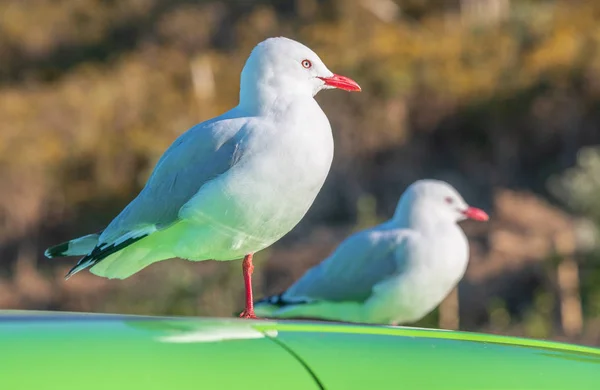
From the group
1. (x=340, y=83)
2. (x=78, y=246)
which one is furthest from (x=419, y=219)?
(x=78, y=246)

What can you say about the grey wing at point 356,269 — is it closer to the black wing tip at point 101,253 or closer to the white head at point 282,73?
the white head at point 282,73

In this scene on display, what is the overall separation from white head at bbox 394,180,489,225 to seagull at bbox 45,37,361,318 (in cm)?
225

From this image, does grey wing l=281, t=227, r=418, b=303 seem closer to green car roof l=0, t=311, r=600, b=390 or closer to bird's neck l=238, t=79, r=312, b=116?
bird's neck l=238, t=79, r=312, b=116

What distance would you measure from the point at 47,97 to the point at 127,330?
17.7 meters

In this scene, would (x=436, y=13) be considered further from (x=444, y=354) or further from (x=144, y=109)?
(x=444, y=354)

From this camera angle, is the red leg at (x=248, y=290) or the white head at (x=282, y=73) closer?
the red leg at (x=248, y=290)

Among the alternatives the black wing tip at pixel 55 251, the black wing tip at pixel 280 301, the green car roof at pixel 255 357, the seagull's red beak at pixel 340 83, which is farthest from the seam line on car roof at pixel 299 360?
the black wing tip at pixel 280 301

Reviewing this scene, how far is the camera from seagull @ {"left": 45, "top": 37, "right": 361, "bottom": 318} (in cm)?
230

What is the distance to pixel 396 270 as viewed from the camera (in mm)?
4715

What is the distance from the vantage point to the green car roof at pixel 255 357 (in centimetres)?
104

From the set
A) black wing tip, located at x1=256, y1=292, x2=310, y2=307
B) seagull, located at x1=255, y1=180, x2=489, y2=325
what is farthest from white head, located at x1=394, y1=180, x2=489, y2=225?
black wing tip, located at x1=256, y1=292, x2=310, y2=307

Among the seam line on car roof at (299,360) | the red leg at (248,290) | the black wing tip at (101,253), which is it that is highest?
the black wing tip at (101,253)

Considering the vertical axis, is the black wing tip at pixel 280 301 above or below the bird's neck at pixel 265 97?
below

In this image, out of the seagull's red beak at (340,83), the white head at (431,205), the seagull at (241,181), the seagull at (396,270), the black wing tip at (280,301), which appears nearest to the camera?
the seagull at (241,181)
